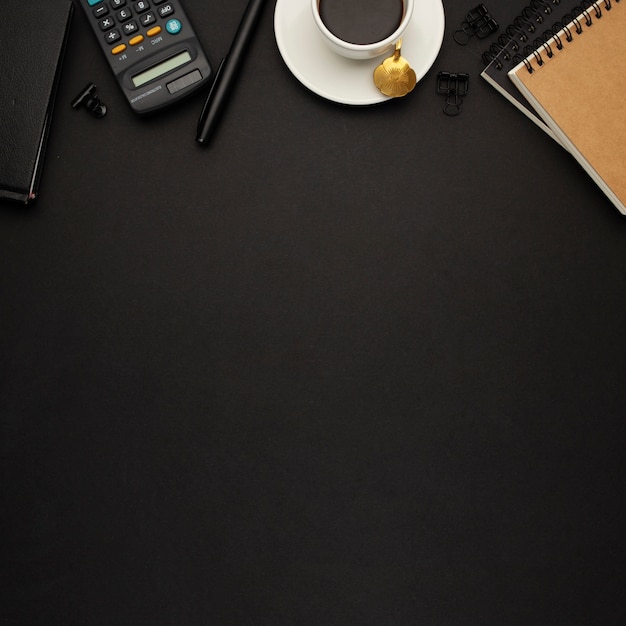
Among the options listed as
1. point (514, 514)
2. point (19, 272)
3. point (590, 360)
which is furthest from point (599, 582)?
point (19, 272)

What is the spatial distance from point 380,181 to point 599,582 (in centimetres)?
50

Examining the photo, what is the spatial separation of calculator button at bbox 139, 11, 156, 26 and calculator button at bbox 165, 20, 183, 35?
0.02 m

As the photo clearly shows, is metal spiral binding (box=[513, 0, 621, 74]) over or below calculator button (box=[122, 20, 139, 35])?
over

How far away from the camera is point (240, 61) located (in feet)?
2.43

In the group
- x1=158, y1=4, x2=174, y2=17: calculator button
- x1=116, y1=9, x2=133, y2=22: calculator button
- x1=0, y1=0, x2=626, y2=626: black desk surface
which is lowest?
x1=0, y1=0, x2=626, y2=626: black desk surface

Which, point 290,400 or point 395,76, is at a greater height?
point 395,76

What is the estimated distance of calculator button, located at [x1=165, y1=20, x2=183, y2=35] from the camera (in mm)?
731

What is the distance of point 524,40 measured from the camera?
0.73 meters

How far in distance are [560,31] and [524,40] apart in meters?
0.04

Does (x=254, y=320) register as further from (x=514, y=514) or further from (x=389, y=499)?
(x=514, y=514)

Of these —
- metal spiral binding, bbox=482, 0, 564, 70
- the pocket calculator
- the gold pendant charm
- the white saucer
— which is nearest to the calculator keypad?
the pocket calculator

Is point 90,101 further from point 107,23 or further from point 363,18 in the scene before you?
point 363,18

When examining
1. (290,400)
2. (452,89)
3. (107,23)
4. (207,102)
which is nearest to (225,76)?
(207,102)

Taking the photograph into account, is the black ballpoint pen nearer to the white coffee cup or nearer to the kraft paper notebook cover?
the white coffee cup
